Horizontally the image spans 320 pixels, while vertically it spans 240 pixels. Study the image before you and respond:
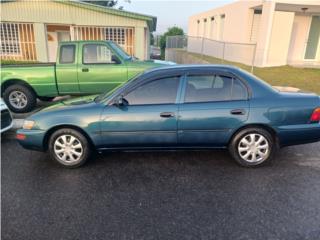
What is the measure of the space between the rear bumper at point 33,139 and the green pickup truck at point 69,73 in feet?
10.0

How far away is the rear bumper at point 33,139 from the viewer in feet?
12.8

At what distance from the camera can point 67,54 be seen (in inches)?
268

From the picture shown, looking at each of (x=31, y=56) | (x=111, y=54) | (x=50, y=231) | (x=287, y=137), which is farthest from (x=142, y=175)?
(x=31, y=56)

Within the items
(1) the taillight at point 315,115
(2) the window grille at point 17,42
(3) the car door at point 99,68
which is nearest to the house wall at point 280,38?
(3) the car door at point 99,68

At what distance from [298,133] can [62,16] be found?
538 inches

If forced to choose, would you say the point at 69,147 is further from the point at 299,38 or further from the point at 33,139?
the point at 299,38

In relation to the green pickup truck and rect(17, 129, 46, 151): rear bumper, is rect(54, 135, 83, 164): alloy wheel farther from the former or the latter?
the green pickup truck

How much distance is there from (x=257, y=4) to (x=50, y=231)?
1480 cm

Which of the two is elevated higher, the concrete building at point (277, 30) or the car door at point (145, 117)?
the concrete building at point (277, 30)

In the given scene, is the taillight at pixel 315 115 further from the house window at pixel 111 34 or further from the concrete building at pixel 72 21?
the house window at pixel 111 34

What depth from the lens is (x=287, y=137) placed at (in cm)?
382

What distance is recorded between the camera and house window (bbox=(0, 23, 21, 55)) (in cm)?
1485

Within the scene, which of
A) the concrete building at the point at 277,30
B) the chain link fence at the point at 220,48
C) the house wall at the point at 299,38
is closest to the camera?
the concrete building at the point at 277,30

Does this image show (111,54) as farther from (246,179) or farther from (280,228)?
(280,228)
